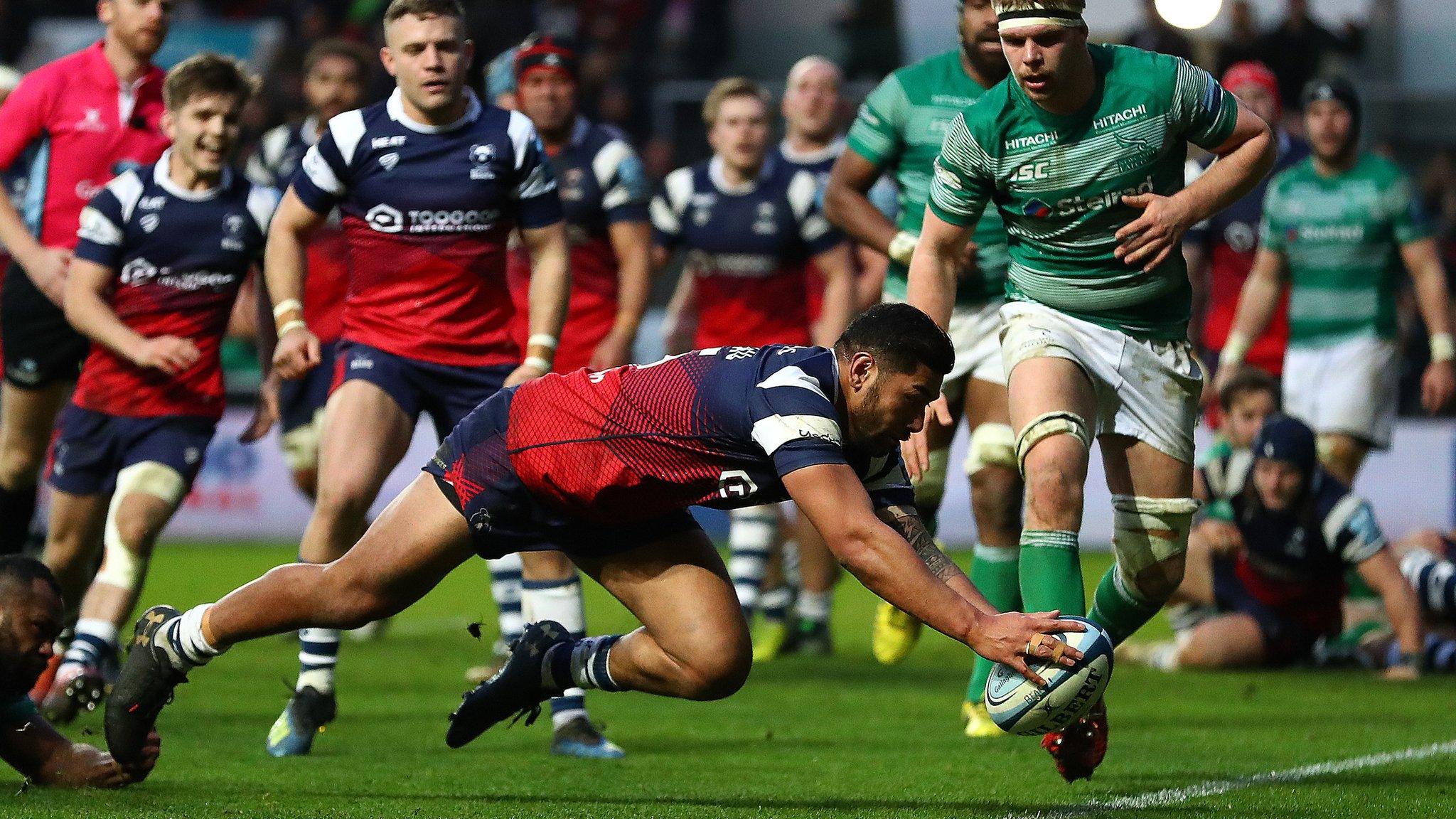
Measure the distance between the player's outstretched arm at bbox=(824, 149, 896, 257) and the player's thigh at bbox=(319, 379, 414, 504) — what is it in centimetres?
202

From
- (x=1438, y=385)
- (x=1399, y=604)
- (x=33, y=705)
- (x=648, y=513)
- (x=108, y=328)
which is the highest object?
(x=648, y=513)

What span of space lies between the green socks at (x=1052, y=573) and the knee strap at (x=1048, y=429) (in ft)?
0.69

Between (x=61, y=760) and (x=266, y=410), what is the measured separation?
2.56 meters

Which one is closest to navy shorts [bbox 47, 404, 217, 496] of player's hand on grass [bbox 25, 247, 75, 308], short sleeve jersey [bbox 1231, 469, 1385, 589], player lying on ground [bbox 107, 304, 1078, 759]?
player's hand on grass [bbox 25, 247, 75, 308]

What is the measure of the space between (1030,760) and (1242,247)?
639 centimetres

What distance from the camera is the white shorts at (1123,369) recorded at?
599 centimetres

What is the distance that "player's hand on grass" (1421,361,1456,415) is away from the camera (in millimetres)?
10219

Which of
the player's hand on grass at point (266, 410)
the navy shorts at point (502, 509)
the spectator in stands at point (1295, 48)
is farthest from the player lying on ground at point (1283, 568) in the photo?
the spectator in stands at point (1295, 48)

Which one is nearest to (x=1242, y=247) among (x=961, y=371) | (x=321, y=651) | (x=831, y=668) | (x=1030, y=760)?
(x=831, y=668)

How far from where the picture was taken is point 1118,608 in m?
6.35

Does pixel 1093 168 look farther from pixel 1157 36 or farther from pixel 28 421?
pixel 1157 36

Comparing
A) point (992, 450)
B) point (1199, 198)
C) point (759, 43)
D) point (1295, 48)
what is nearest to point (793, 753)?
point (992, 450)

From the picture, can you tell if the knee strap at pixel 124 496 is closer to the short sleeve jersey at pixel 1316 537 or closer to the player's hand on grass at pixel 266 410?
the player's hand on grass at pixel 266 410

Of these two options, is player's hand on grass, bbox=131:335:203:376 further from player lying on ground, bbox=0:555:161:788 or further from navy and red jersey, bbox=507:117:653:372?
navy and red jersey, bbox=507:117:653:372
